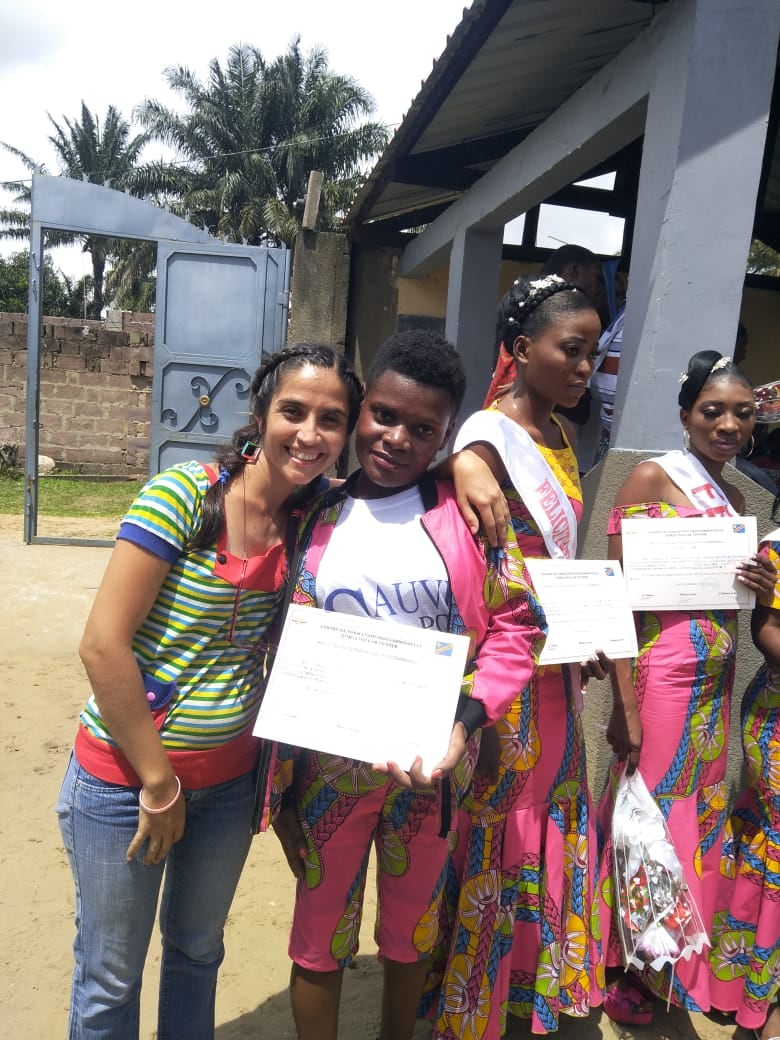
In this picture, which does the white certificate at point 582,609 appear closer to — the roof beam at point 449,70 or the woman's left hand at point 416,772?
the woman's left hand at point 416,772

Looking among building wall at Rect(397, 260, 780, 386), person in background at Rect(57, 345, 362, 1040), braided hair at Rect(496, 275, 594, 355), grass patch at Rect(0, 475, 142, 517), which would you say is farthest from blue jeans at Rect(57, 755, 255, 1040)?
grass patch at Rect(0, 475, 142, 517)

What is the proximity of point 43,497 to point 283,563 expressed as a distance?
10501mm

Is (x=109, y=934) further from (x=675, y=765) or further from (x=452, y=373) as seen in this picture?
(x=675, y=765)

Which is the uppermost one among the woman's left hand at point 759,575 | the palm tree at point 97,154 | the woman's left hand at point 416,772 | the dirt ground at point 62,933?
the palm tree at point 97,154

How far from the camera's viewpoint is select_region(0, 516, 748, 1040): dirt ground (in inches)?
87.0

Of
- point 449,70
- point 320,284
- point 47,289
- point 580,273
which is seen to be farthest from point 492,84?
point 47,289

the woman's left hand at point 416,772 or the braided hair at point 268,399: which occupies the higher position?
the braided hair at point 268,399

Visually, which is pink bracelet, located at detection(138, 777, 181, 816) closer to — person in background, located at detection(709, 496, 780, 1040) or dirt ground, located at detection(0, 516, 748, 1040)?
dirt ground, located at detection(0, 516, 748, 1040)

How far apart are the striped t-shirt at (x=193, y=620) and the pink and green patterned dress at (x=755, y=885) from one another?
151 centimetres

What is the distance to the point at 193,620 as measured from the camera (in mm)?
1488

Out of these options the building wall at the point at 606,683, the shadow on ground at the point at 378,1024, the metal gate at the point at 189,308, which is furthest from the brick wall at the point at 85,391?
the shadow on ground at the point at 378,1024

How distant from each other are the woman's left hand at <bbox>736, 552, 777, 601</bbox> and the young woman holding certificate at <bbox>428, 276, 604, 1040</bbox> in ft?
1.79

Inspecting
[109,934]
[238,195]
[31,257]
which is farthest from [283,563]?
[238,195]

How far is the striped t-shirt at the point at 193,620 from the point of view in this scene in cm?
145
